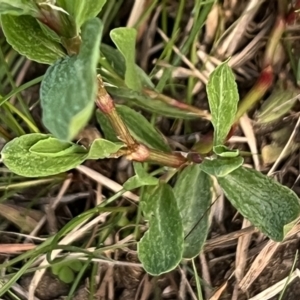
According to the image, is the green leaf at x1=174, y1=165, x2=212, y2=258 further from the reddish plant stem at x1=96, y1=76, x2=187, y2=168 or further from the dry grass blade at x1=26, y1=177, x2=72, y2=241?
the dry grass blade at x1=26, y1=177, x2=72, y2=241

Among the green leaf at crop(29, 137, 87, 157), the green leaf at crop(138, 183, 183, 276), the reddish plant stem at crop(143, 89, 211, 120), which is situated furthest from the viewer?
the reddish plant stem at crop(143, 89, 211, 120)

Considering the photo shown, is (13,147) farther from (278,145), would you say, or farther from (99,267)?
(278,145)

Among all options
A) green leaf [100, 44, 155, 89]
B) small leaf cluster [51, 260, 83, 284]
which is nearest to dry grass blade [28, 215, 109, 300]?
small leaf cluster [51, 260, 83, 284]

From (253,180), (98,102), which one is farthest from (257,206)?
(98,102)

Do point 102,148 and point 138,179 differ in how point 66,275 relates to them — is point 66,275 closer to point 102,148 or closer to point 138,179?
point 138,179

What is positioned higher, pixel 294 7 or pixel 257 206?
pixel 294 7

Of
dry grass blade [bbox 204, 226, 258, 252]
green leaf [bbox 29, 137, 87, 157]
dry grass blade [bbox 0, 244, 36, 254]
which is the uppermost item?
green leaf [bbox 29, 137, 87, 157]
